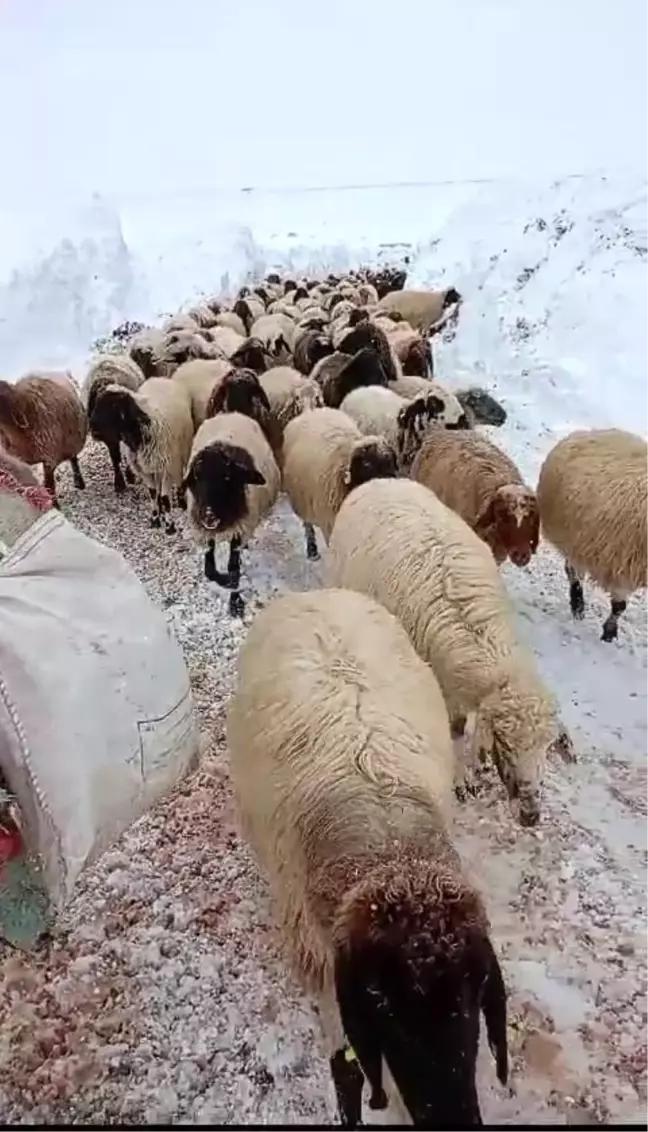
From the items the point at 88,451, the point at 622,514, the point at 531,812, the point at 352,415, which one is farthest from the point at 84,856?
the point at 88,451

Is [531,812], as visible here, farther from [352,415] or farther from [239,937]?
[352,415]

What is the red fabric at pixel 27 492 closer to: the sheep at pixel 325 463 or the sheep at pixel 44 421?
the sheep at pixel 325 463

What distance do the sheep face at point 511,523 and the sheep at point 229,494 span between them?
44.8 inches

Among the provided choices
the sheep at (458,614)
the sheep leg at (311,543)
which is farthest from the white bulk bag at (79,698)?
the sheep leg at (311,543)

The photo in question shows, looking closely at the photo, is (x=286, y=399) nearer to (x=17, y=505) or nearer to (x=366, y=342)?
(x=366, y=342)

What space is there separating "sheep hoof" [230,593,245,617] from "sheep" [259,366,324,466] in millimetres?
1172

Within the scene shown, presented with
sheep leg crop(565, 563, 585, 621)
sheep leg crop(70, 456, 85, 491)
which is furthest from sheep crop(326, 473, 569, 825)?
sheep leg crop(70, 456, 85, 491)

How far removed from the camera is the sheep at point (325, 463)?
4.18 meters

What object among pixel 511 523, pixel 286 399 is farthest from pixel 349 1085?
pixel 286 399

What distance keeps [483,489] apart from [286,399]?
1.90m

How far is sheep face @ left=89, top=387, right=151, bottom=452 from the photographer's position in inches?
207

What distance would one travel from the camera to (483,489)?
13.6 feet

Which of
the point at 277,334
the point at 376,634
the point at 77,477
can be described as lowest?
the point at 77,477

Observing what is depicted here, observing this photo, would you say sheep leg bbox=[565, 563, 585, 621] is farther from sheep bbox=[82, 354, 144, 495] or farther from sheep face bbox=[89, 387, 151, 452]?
sheep bbox=[82, 354, 144, 495]
